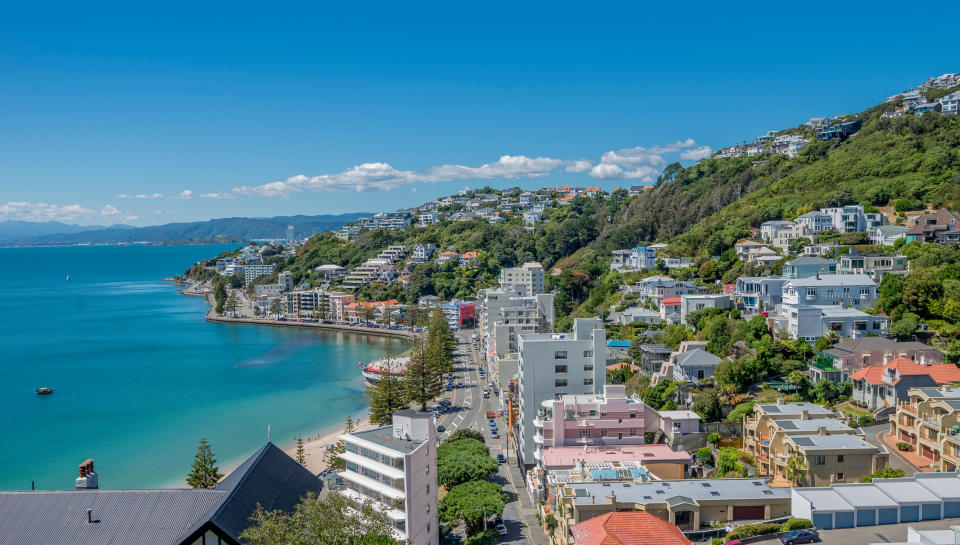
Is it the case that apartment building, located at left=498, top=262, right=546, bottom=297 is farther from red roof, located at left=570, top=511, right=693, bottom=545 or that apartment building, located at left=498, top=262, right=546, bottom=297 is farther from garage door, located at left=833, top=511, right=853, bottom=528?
garage door, located at left=833, top=511, right=853, bottom=528

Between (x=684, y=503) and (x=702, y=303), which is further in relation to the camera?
(x=702, y=303)

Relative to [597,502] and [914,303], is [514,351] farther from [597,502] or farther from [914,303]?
[597,502]

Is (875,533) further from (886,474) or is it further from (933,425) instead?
(933,425)

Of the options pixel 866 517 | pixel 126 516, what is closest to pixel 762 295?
pixel 866 517

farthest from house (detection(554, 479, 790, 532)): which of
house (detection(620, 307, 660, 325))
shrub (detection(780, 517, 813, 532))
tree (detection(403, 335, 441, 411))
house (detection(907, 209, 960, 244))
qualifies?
house (detection(907, 209, 960, 244))

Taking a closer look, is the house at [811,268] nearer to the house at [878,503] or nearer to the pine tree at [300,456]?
the house at [878,503]

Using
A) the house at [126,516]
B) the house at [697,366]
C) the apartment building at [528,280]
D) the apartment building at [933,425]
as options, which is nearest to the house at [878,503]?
the apartment building at [933,425]

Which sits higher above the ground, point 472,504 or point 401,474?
point 401,474
